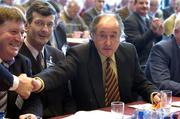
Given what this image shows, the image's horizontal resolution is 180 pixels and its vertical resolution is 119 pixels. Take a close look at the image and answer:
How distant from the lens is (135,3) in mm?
6188

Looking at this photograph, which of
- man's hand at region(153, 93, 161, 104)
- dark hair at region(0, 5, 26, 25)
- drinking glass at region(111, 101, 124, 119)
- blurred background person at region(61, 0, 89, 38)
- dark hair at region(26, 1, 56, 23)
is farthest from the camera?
blurred background person at region(61, 0, 89, 38)

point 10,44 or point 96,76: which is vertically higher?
point 10,44

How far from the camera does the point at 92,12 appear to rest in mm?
8320

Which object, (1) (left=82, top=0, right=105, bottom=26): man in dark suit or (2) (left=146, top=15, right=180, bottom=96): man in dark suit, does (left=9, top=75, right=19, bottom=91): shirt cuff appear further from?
(1) (left=82, top=0, right=105, bottom=26): man in dark suit

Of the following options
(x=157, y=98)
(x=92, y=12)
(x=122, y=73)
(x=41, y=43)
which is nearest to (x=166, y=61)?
(x=122, y=73)

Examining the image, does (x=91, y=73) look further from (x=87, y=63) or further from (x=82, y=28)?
(x=82, y=28)

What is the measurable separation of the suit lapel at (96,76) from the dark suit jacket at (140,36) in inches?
100

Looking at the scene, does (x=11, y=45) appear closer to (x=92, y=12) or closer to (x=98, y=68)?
(x=98, y=68)

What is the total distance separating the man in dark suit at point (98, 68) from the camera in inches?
106

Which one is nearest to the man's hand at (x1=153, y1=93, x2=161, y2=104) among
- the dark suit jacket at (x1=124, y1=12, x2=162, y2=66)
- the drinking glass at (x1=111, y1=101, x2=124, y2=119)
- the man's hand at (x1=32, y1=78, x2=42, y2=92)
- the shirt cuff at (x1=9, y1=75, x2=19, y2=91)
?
the drinking glass at (x1=111, y1=101, x2=124, y2=119)

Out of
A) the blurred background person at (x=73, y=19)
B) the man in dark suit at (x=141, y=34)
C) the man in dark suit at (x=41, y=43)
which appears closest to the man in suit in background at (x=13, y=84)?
the man in dark suit at (x=41, y=43)

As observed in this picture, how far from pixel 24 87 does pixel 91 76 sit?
0.59 metres

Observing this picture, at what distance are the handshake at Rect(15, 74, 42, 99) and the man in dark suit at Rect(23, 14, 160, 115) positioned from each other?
24cm

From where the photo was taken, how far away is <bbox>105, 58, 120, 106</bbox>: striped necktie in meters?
2.73
